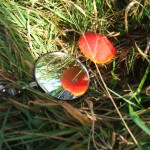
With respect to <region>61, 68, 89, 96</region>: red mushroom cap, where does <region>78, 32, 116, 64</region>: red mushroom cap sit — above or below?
above

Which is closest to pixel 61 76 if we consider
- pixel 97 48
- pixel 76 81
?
pixel 76 81

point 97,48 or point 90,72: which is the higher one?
point 97,48

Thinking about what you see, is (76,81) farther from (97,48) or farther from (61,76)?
(97,48)

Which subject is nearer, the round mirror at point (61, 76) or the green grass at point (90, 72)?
the green grass at point (90, 72)

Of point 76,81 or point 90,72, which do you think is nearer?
point 76,81

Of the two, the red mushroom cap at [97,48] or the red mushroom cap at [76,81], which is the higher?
the red mushroom cap at [97,48]
